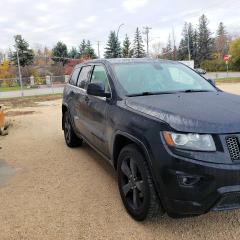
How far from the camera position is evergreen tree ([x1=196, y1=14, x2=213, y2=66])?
8575cm

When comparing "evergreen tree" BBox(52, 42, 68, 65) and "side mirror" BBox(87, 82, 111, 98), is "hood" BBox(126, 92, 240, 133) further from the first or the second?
"evergreen tree" BBox(52, 42, 68, 65)

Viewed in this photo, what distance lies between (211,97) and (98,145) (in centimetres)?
176

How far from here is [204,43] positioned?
87062 millimetres

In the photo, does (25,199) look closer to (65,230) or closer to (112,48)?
(65,230)

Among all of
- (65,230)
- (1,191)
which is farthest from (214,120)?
(1,191)

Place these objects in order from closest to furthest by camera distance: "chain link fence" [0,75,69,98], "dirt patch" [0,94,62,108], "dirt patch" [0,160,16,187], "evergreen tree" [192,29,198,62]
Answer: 1. "dirt patch" [0,160,16,187]
2. "dirt patch" [0,94,62,108]
3. "chain link fence" [0,75,69,98]
4. "evergreen tree" [192,29,198,62]

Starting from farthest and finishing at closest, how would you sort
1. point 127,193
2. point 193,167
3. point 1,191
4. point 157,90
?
point 1,191
point 157,90
point 127,193
point 193,167

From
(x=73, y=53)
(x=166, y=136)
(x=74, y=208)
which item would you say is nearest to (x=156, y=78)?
(x=166, y=136)

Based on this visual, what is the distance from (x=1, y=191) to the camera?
507 cm

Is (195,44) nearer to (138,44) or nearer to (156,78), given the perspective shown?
(138,44)

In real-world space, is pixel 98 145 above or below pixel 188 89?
below

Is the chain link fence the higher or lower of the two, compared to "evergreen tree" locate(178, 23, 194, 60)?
lower

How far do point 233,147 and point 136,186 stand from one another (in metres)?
1.16

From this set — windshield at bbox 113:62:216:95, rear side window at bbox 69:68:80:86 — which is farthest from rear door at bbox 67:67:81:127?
windshield at bbox 113:62:216:95
